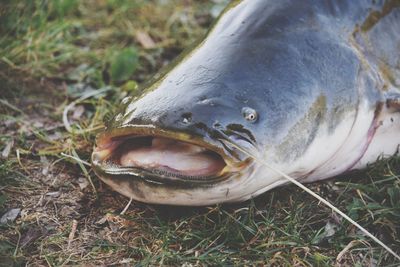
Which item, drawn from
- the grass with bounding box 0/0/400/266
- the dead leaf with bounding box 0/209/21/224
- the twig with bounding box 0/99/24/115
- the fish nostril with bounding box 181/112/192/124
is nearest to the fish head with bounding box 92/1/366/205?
the fish nostril with bounding box 181/112/192/124

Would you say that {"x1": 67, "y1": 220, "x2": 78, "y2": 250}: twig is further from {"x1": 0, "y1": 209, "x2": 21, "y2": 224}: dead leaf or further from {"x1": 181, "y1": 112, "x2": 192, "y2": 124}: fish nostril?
{"x1": 181, "y1": 112, "x2": 192, "y2": 124}: fish nostril

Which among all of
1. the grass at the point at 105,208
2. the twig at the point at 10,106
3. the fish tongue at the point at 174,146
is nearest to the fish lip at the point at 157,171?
the fish tongue at the point at 174,146

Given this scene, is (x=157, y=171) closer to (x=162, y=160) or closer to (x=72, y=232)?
(x=162, y=160)

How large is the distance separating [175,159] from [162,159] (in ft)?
0.14

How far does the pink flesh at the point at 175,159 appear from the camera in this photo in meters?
2.21

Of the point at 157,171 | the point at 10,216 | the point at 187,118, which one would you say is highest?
the point at 187,118

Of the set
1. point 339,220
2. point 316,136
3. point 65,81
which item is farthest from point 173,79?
point 65,81

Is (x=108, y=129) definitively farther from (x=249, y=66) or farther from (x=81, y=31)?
(x=81, y=31)

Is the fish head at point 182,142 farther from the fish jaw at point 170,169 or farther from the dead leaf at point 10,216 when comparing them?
the dead leaf at point 10,216

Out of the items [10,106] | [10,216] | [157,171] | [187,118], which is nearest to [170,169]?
[157,171]

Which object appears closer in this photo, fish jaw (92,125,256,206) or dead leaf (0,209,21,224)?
fish jaw (92,125,256,206)

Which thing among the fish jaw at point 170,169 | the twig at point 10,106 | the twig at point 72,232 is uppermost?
the fish jaw at point 170,169

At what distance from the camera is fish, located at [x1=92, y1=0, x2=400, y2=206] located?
2.18 m

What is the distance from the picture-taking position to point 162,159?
7.34 feet
